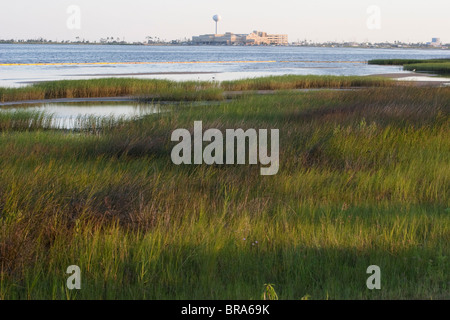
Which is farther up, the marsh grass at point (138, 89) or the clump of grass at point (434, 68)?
the clump of grass at point (434, 68)

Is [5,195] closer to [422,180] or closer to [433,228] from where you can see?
[433,228]

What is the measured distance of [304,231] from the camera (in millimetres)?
7125

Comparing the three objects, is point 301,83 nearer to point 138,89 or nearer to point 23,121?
point 138,89

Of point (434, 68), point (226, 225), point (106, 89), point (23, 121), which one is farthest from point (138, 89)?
point (434, 68)

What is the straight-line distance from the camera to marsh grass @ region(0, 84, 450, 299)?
18.8 ft

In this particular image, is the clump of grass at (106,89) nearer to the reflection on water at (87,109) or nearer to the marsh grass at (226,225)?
the reflection on water at (87,109)

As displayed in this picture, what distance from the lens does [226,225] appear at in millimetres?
7496

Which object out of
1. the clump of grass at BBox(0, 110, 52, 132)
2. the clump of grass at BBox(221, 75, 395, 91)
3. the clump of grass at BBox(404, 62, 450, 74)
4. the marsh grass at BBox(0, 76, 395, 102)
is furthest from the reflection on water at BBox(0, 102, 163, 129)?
A: the clump of grass at BBox(404, 62, 450, 74)

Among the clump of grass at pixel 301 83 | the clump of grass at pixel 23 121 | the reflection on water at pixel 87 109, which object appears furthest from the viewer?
the clump of grass at pixel 301 83

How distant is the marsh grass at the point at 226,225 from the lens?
18.8ft

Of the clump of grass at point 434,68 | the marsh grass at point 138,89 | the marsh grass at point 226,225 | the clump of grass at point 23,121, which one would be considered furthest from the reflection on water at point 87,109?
the clump of grass at point 434,68

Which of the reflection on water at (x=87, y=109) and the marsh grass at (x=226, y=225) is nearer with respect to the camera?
the marsh grass at (x=226, y=225)

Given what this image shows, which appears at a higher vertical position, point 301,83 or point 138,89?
point 301,83

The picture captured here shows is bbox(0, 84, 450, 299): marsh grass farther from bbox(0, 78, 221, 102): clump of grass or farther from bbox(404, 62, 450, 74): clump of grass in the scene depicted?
bbox(404, 62, 450, 74): clump of grass
